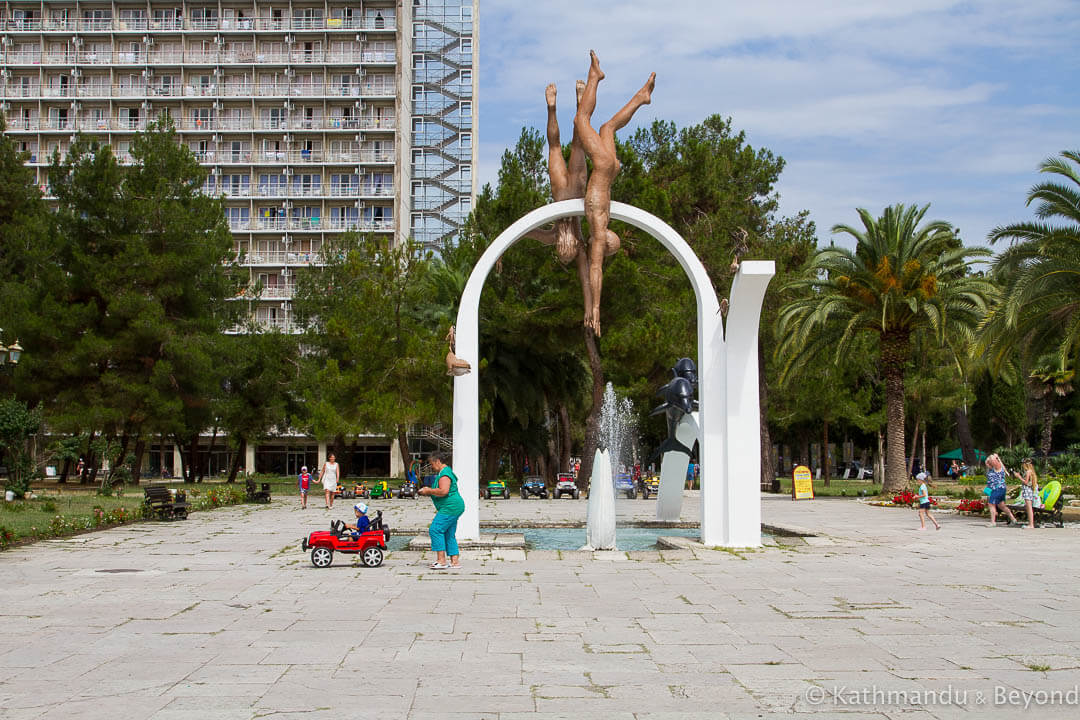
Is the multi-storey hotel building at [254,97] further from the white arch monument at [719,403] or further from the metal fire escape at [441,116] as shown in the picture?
the white arch monument at [719,403]

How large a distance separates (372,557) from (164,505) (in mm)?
9703

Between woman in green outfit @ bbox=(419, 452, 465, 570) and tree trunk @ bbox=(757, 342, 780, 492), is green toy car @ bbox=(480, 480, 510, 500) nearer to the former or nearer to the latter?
tree trunk @ bbox=(757, 342, 780, 492)

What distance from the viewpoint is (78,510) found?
21.2 metres

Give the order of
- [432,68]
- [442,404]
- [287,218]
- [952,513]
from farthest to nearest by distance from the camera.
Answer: [432,68]
[287,218]
[442,404]
[952,513]

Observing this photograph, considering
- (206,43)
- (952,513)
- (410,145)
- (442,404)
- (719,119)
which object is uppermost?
(206,43)

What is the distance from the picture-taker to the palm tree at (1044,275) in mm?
18516

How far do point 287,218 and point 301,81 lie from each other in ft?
31.1

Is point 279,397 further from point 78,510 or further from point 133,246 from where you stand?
point 78,510

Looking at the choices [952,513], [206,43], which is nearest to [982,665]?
[952,513]

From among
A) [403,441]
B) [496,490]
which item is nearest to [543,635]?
[496,490]

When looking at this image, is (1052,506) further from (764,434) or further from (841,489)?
(841,489)

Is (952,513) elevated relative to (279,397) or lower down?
lower down

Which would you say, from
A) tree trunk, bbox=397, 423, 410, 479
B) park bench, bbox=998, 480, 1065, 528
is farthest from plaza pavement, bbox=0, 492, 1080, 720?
tree trunk, bbox=397, 423, 410, 479

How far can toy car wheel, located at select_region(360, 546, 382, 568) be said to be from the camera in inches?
441
